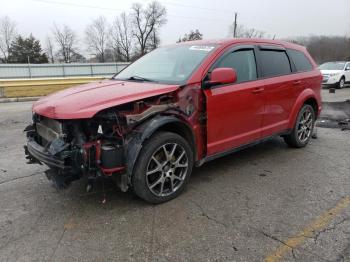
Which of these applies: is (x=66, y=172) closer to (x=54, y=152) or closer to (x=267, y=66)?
(x=54, y=152)

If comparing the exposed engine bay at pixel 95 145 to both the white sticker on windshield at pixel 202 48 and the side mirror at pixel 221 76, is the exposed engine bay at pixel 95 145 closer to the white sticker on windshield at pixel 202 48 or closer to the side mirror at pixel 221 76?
the side mirror at pixel 221 76

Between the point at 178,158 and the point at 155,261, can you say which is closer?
the point at 155,261

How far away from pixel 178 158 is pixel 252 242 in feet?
4.19

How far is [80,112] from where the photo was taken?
3.15 metres

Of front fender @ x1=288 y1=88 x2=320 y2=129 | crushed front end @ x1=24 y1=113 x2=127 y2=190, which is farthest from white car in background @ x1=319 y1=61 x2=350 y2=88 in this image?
crushed front end @ x1=24 y1=113 x2=127 y2=190

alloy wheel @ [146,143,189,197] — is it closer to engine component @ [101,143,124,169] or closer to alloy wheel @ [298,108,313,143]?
engine component @ [101,143,124,169]

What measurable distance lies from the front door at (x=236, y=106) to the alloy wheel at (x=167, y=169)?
0.48 metres

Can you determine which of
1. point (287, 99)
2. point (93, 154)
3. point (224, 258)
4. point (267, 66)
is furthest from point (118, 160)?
point (287, 99)

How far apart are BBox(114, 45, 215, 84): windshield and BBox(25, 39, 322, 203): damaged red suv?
0.06ft

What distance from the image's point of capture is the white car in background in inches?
750

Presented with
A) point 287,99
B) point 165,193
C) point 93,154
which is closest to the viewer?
point 93,154

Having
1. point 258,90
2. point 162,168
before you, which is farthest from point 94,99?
point 258,90

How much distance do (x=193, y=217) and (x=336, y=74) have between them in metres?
18.6

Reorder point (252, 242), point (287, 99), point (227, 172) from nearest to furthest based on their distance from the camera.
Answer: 1. point (252, 242)
2. point (227, 172)
3. point (287, 99)
